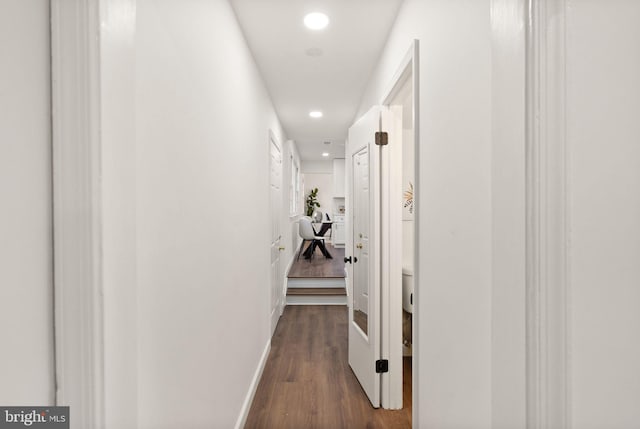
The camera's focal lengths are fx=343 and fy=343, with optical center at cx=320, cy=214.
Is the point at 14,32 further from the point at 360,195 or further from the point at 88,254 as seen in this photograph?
the point at 360,195

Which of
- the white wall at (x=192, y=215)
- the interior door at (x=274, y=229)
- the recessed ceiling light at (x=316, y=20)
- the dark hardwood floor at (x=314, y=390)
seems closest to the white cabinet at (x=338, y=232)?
the interior door at (x=274, y=229)

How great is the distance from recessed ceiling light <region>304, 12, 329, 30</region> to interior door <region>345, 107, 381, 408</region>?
666 millimetres

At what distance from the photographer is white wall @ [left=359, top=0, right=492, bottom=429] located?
0.98m

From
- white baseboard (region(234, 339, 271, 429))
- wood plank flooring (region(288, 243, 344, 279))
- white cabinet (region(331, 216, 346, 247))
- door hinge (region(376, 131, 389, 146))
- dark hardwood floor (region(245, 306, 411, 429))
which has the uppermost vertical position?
door hinge (region(376, 131, 389, 146))

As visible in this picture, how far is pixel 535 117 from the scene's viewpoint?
68cm

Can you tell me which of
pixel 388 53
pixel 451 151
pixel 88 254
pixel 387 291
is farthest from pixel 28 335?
pixel 388 53

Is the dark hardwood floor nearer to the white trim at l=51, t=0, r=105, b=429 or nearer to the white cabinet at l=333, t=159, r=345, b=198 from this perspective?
the white trim at l=51, t=0, r=105, b=429

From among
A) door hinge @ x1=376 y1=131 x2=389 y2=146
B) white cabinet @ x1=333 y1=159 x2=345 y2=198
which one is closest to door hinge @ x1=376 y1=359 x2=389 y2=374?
door hinge @ x1=376 y1=131 x2=389 y2=146

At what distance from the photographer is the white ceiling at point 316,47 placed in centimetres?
200

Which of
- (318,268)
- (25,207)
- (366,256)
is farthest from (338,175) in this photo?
(25,207)

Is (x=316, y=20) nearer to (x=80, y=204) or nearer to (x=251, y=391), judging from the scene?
(x=80, y=204)

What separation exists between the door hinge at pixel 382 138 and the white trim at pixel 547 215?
1741mm

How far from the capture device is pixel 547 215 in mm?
676

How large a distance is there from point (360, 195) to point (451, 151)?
1694mm
